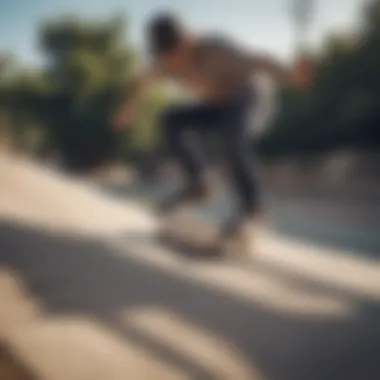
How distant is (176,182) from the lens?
5.71 feet

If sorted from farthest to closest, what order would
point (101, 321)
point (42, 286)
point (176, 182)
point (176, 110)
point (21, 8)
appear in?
point (176, 182) → point (176, 110) → point (21, 8) → point (42, 286) → point (101, 321)

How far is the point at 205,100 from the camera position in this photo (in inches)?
63.8

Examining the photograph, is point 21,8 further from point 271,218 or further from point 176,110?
point 271,218

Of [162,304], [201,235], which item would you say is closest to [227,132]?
[201,235]

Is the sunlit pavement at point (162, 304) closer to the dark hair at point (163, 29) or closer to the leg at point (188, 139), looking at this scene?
the leg at point (188, 139)

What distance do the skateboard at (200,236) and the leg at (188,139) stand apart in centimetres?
7

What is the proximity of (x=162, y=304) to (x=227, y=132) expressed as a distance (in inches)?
24.2

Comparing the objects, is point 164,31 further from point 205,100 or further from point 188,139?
point 188,139

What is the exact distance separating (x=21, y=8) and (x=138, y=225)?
2.55 ft

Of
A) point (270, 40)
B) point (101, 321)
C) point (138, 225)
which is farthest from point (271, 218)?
point (101, 321)

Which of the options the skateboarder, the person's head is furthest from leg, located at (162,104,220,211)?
the person's head

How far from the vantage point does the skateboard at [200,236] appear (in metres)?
1.62

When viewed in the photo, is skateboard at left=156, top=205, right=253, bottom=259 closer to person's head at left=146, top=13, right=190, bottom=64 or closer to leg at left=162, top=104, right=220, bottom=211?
leg at left=162, top=104, right=220, bottom=211

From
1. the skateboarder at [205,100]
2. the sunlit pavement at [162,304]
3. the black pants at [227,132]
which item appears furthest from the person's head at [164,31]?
the sunlit pavement at [162,304]
